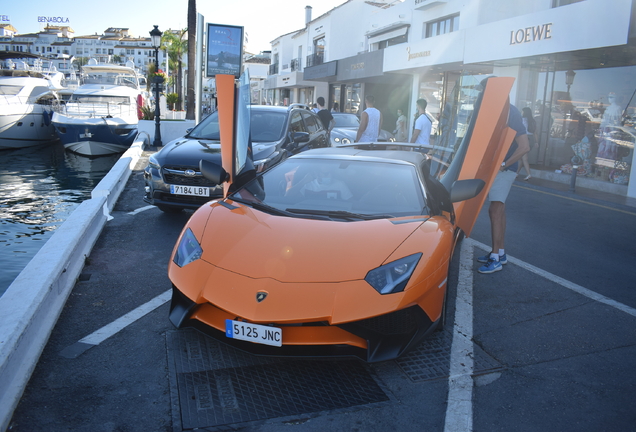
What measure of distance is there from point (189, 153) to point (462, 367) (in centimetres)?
492

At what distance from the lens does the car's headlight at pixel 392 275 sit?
301 centimetres

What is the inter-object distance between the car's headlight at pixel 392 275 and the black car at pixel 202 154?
401cm

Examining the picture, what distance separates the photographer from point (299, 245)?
10.7 ft

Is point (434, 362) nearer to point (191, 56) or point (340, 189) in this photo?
point (340, 189)

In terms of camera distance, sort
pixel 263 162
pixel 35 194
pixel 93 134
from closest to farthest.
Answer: pixel 263 162 < pixel 35 194 < pixel 93 134

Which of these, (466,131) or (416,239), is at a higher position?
(466,131)

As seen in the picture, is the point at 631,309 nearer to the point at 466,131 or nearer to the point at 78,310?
the point at 466,131

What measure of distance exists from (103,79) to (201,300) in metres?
22.7

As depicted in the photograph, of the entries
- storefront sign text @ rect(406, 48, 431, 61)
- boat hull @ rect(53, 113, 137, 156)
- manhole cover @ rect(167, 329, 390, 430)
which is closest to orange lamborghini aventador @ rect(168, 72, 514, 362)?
manhole cover @ rect(167, 329, 390, 430)

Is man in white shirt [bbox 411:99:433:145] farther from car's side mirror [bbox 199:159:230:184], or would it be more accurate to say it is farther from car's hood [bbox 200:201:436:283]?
car's hood [bbox 200:201:436:283]

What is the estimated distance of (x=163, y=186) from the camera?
6.79 m

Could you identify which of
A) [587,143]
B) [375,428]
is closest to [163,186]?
[375,428]

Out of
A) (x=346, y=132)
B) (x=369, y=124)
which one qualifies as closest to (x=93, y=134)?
(x=346, y=132)

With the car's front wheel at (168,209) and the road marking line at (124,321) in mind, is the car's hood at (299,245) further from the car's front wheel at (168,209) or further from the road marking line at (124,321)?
the car's front wheel at (168,209)
